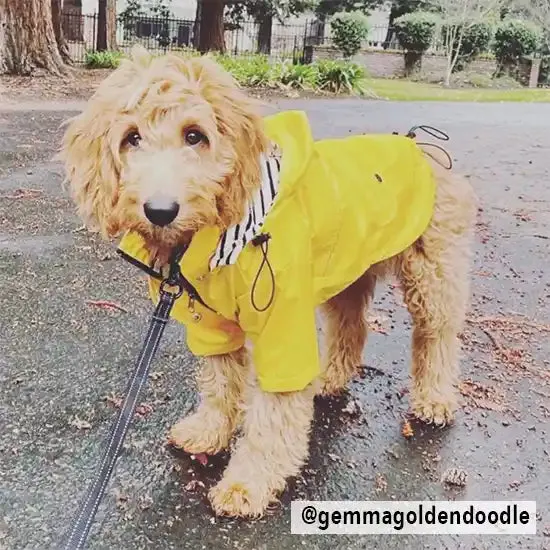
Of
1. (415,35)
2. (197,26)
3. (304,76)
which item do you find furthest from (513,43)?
(304,76)

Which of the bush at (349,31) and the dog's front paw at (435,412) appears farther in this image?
the bush at (349,31)

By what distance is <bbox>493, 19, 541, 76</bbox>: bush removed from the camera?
93.0 feet

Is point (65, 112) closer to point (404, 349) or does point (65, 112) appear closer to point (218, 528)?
point (404, 349)

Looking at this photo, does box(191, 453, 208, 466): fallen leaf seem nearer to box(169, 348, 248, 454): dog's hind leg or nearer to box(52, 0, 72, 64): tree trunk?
box(169, 348, 248, 454): dog's hind leg

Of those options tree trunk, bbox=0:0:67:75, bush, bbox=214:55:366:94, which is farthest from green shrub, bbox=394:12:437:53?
tree trunk, bbox=0:0:67:75

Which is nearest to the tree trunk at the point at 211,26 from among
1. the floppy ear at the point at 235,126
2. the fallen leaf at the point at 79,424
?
the fallen leaf at the point at 79,424

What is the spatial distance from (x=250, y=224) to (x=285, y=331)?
17.4 inches

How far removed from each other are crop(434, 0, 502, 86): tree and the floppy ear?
25864mm

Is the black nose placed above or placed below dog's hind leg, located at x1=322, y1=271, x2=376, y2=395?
above

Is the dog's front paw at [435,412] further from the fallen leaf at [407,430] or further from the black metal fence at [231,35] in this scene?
the black metal fence at [231,35]

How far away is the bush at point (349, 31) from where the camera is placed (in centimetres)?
2655

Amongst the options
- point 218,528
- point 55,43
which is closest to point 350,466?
point 218,528

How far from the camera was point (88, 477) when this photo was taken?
3.37m

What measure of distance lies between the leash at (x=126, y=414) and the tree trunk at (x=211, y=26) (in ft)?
84.8
